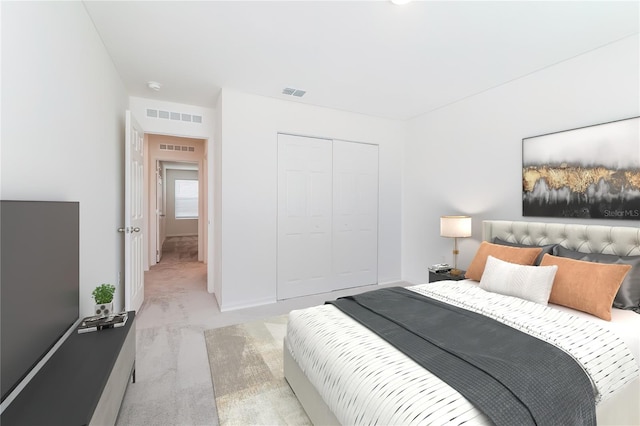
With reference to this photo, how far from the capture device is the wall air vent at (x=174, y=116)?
3711mm

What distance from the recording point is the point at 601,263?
2.02 metres

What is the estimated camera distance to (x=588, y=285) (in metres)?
1.91

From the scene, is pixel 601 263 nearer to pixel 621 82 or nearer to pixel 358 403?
pixel 621 82

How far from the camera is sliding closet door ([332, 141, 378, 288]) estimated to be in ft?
13.8

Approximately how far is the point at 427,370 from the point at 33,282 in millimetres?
1740

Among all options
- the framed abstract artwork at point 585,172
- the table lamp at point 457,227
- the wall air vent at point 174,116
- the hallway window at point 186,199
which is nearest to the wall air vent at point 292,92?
the wall air vent at point 174,116

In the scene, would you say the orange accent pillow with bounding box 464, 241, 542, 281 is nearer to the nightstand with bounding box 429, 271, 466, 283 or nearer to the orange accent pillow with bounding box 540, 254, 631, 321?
the orange accent pillow with bounding box 540, 254, 631, 321

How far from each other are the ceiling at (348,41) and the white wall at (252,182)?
374mm

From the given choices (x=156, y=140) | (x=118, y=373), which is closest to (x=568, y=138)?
(x=118, y=373)

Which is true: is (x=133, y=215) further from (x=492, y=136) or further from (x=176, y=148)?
(x=492, y=136)

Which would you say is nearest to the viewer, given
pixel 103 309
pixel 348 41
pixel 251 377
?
pixel 103 309

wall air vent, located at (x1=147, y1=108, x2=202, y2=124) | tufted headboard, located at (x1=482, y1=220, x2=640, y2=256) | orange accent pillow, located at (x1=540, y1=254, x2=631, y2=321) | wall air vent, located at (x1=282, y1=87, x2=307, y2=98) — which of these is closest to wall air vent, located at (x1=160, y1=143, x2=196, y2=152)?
wall air vent, located at (x1=147, y1=108, x2=202, y2=124)

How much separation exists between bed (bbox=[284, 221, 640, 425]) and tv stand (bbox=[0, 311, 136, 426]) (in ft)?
3.10

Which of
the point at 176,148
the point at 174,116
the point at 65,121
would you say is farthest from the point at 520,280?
the point at 176,148
